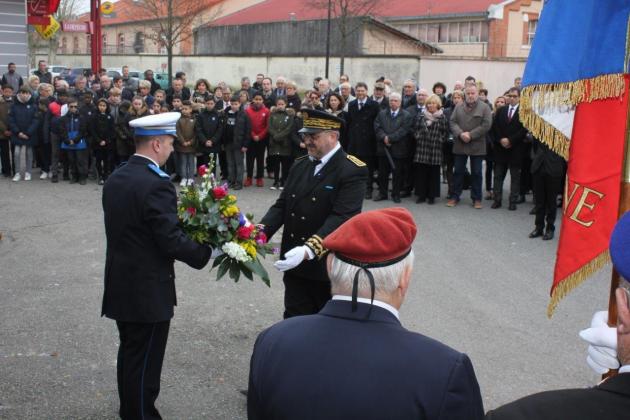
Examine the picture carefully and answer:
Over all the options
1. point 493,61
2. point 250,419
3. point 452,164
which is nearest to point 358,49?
point 493,61

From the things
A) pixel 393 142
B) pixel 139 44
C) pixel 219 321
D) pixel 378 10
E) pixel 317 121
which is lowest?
pixel 219 321

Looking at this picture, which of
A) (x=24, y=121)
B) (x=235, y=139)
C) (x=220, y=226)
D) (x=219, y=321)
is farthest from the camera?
(x=24, y=121)

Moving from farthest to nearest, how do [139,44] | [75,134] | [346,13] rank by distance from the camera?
[139,44] → [346,13] → [75,134]

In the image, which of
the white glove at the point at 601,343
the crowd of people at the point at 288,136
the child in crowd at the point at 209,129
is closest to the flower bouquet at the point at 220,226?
the white glove at the point at 601,343

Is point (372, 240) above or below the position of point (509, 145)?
above

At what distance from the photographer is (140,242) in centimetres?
436

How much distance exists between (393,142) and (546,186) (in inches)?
126

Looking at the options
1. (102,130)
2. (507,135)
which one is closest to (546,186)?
(507,135)

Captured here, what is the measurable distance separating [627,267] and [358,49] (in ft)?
133

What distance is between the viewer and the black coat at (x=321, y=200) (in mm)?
5012

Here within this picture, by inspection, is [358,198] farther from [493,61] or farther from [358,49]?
[358,49]

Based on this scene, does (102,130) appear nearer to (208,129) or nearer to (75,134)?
(75,134)

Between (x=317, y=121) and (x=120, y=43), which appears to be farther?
(x=120, y=43)

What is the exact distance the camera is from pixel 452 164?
13.4 meters
